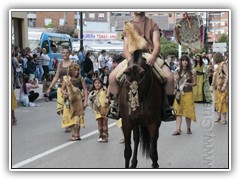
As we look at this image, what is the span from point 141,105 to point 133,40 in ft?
2.64

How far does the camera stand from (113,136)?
10898 mm

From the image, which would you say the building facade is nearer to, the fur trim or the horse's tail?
the fur trim

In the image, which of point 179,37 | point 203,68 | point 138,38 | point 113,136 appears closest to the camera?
point 138,38

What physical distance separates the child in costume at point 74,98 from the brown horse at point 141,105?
276 centimetres

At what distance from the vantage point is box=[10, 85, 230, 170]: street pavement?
834 cm

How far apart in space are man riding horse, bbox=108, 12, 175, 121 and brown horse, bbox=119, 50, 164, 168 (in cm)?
9

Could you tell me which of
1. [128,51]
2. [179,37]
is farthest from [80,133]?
[128,51]

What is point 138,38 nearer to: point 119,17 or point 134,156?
point 119,17

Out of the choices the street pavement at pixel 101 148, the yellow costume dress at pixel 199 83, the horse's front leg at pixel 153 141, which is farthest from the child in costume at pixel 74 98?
the yellow costume dress at pixel 199 83

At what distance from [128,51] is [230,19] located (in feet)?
4.40

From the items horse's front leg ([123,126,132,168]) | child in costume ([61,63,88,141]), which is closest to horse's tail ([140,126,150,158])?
horse's front leg ([123,126,132,168])

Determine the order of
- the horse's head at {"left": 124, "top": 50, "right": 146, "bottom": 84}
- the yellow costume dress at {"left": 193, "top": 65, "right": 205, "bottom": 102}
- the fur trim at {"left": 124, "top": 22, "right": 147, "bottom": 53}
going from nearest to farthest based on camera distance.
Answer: the horse's head at {"left": 124, "top": 50, "right": 146, "bottom": 84} → the fur trim at {"left": 124, "top": 22, "right": 147, "bottom": 53} → the yellow costume dress at {"left": 193, "top": 65, "right": 205, "bottom": 102}

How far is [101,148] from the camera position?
9695 mm
